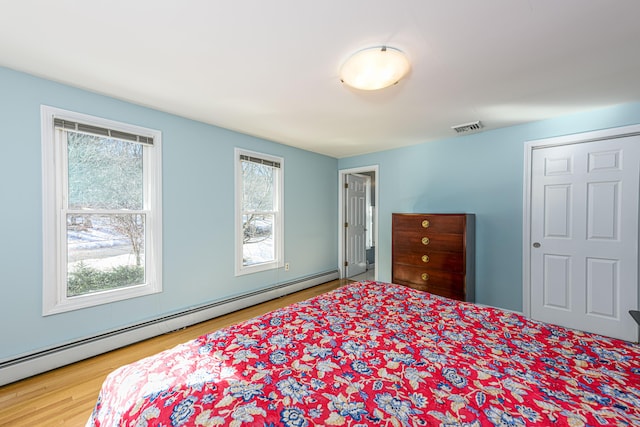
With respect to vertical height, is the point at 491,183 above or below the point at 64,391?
above

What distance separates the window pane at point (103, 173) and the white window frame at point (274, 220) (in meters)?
1.03

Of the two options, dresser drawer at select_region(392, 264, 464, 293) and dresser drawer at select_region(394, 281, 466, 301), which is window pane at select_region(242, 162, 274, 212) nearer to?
dresser drawer at select_region(392, 264, 464, 293)

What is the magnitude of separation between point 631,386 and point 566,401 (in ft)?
→ 1.04

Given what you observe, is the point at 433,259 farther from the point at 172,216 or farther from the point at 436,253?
the point at 172,216

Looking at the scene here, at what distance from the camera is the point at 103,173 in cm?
234

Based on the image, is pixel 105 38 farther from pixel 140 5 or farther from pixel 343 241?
pixel 343 241

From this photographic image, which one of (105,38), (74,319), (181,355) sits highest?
(105,38)

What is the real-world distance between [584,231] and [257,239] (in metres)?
3.73

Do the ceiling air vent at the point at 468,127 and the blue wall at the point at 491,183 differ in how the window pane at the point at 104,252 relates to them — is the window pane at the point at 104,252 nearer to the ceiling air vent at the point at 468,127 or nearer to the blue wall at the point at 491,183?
the blue wall at the point at 491,183

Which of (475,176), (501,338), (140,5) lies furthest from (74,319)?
(475,176)

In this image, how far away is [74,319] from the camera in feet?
6.97

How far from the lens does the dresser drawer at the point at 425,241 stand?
9.58 ft

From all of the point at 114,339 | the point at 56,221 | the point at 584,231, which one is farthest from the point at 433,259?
the point at 56,221

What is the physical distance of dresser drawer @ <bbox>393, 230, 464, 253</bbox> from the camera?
292 centimetres
